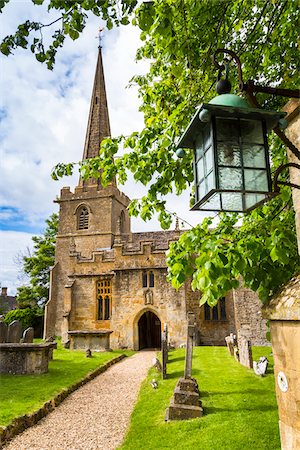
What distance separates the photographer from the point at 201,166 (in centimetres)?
245

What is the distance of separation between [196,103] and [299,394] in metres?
3.39

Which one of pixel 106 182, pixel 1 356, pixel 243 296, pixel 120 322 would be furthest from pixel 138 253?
pixel 106 182

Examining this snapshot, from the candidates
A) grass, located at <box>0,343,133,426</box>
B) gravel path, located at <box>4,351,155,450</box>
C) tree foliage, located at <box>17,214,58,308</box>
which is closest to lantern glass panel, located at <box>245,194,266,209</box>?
gravel path, located at <box>4,351,155,450</box>

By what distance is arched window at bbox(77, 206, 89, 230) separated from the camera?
30.0m

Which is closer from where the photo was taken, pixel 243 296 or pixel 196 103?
pixel 196 103

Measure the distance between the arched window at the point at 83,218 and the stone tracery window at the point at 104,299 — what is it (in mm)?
9617

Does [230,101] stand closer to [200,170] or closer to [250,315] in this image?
[200,170]

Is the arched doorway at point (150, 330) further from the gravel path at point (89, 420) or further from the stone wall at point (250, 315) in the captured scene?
the gravel path at point (89, 420)

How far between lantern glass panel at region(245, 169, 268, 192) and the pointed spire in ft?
98.4

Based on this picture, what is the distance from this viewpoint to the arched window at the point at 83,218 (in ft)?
98.3

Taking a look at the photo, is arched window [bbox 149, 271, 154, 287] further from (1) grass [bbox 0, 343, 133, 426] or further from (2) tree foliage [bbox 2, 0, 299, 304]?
Result: (2) tree foliage [bbox 2, 0, 299, 304]

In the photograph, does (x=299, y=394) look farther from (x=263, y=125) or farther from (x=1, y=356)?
(x=1, y=356)

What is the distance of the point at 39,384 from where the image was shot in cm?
931

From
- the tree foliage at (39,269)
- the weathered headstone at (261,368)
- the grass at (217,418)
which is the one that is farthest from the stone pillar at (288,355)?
the tree foliage at (39,269)
